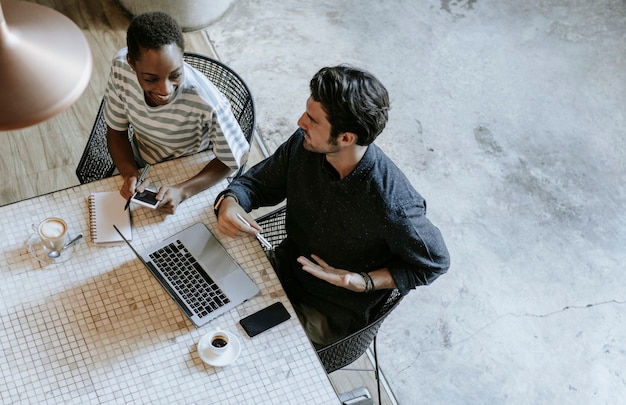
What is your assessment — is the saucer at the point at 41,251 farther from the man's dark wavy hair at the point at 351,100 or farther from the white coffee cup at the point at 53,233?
the man's dark wavy hair at the point at 351,100

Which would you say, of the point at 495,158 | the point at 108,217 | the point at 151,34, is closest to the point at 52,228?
the point at 108,217

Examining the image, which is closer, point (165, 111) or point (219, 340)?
point (219, 340)

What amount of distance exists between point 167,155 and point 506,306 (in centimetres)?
158

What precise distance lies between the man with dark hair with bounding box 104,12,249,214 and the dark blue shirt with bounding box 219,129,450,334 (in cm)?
13

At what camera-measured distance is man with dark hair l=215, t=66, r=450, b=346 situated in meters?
1.95

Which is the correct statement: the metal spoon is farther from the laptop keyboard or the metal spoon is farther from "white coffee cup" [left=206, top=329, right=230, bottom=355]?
"white coffee cup" [left=206, top=329, right=230, bottom=355]

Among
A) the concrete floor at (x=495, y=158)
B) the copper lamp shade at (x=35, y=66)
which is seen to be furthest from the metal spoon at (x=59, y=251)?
the concrete floor at (x=495, y=158)

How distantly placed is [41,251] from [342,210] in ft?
2.74

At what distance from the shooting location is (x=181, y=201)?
2.17 meters

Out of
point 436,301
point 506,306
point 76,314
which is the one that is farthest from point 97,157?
point 506,306

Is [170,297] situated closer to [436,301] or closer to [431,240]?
[431,240]

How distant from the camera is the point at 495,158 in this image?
11.9 feet

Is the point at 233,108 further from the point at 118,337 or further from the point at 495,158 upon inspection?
the point at 495,158

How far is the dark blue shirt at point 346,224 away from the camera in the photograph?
2.00 meters
